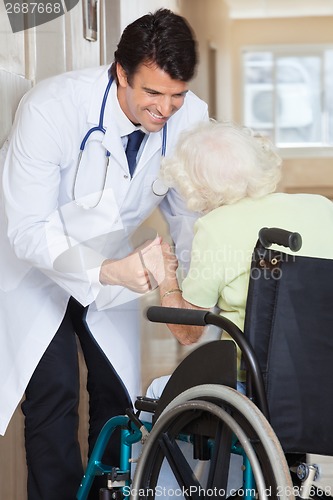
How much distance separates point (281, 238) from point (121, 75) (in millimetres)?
656

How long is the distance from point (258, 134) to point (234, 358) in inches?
20.2

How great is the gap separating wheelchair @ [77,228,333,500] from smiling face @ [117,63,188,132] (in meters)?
0.48

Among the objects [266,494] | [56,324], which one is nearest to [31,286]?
[56,324]

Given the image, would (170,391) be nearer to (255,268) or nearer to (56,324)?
(255,268)

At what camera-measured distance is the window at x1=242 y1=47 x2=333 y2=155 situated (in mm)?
9633

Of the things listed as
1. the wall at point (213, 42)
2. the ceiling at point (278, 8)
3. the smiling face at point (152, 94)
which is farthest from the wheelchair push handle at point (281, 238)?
the ceiling at point (278, 8)

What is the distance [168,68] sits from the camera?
1694mm

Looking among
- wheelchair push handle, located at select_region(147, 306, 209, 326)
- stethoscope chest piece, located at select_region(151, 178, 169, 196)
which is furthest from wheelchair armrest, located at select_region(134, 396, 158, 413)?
stethoscope chest piece, located at select_region(151, 178, 169, 196)

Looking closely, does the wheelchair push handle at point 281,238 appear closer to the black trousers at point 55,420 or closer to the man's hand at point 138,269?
the man's hand at point 138,269

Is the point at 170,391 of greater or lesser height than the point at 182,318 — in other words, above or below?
below

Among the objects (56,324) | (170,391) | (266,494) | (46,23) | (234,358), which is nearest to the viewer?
(266,494)

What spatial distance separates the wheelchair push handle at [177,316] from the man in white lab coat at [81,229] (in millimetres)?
195

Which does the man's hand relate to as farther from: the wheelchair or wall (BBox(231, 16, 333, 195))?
wall (BBox(231, 16, 333, 195))

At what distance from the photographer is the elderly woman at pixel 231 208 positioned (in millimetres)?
1489
